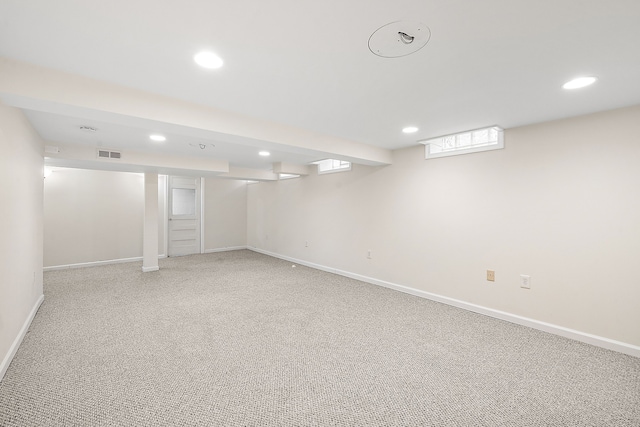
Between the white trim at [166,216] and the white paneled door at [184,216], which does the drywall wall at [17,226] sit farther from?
the white paneled door at [184,216]

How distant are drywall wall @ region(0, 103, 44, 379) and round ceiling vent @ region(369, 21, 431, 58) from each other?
2.65 metres

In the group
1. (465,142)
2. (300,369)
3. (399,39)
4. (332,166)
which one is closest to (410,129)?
(465,142)

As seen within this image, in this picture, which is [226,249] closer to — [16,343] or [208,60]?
[16,343]

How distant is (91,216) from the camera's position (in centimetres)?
571

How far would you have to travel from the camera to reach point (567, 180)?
266 cm

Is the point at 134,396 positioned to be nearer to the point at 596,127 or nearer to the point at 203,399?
the point at 203,399

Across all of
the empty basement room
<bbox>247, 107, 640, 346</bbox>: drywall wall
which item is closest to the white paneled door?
the empty basement room

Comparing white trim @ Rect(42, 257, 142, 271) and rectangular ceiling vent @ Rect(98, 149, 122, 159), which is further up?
rectangular ceiling vent @ Rect(98, 149, 122, 159)

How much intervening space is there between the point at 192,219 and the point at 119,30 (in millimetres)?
6633

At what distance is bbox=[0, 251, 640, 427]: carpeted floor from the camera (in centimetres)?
166

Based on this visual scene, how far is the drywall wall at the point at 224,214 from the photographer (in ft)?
25.3

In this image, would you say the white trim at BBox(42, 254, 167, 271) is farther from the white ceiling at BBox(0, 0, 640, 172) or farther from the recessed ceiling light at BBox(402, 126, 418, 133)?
the recessed ceiling light at BBox(402, 126, 418, 133)

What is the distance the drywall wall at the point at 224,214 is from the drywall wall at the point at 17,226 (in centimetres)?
445

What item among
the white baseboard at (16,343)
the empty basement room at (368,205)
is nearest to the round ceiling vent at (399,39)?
the empty basement room at (368,205)
